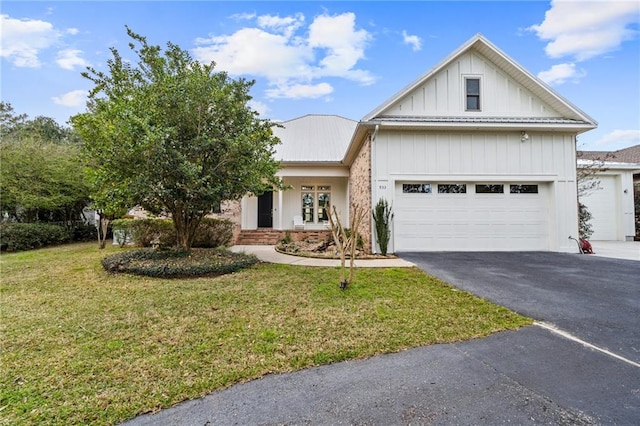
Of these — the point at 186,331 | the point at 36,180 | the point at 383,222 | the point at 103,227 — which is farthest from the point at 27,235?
the point at 383,222

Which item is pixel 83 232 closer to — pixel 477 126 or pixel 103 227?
pixel 103 227

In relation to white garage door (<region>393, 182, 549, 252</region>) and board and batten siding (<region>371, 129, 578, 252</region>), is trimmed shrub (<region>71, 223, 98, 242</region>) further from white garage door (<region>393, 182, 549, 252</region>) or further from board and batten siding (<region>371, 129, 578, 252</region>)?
white garage door (<region>393, 182, 549, 252</region>)

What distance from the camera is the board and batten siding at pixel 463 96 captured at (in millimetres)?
9797

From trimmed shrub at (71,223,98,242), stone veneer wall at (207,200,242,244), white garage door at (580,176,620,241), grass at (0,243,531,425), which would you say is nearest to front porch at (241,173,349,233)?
stone veneer wall at (207,200,242,244)

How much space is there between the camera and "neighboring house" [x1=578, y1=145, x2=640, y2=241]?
1252 cm

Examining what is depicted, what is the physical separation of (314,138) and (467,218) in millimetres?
10557

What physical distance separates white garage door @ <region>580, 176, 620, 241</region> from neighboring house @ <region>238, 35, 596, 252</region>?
4.93 m

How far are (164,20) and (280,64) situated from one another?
7.45m

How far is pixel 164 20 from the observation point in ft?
30.0

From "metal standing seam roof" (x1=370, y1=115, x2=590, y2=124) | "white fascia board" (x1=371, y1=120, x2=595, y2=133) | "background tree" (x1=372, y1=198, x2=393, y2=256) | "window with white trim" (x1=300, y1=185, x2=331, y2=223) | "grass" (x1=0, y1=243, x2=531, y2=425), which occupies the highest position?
"metal standing seam roof" (x1=370, y1=115, x2=590, y2=124)

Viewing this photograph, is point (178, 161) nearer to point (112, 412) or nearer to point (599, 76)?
point (112, 412)

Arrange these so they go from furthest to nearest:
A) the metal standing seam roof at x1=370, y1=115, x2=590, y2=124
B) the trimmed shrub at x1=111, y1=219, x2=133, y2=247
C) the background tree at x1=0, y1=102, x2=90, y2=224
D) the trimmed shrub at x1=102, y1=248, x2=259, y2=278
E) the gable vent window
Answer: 1. the background tree at x1=0, y1=102, x2=90, y2=224
2. the trimmed shrub at x1=111, y1=219, x2=133, y2=247
3. the gable vent window
4. the metal standing seam roof at x1=370, y1=115, x2=590, y2=124
5. the trimmed shrub at x1=102, y1=248, x2=259, y2=278

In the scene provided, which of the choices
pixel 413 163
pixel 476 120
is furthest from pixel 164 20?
pixel 476 120

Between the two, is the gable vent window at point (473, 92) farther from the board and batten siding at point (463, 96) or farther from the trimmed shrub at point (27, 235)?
the trimmed shrub at point (27, 235)
